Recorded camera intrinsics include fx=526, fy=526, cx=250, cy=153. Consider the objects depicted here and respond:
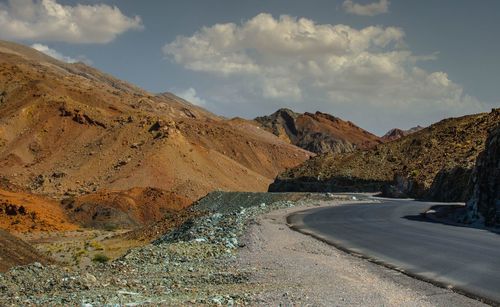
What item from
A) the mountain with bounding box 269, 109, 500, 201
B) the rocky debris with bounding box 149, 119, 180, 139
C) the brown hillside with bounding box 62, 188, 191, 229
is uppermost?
the rocky debris with bounding box 149, 119, 180, 139

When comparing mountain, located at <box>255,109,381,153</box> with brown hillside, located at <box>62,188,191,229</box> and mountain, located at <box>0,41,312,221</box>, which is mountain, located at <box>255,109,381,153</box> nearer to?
mountain, located at <box>0,41,312,221</box>

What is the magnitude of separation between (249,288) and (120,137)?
76532 mm

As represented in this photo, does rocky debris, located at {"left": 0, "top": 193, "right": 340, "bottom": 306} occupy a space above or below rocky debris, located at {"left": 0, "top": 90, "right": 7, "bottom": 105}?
below

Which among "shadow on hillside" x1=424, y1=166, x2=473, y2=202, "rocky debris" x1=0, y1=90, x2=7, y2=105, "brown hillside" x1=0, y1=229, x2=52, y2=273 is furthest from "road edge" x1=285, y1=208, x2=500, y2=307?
"rocky debris" x1=0, y1=90, x2=7, y2=105

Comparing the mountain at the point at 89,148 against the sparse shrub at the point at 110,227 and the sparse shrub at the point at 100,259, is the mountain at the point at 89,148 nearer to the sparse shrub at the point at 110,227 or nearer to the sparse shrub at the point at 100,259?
the sparse shrub at the point at 110,227

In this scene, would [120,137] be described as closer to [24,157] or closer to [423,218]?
[24,157]

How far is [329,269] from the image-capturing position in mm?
12758

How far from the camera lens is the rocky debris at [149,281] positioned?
370 inches

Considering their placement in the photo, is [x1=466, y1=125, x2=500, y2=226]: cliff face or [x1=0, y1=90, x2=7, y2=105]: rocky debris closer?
[x1=466, y1=125, x2=500, y2=226]: cliff face

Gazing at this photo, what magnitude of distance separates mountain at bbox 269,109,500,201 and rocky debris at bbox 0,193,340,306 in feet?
135

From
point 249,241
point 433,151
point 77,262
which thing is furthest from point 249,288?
point 433,151

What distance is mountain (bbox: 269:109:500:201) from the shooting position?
58.9 meters

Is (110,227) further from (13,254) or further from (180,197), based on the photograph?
(13,254)

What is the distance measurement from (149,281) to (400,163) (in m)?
63.1
